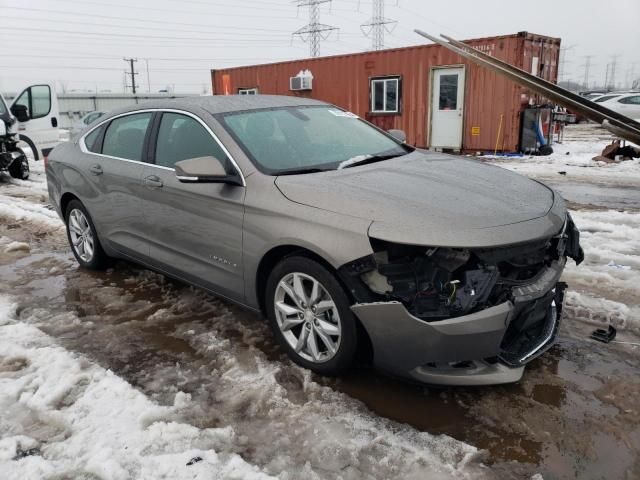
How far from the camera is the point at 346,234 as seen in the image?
2.83 meters

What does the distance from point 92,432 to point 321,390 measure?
120 centimetres

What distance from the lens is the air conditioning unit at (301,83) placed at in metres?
17.3

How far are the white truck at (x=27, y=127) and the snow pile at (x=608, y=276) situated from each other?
426 inches

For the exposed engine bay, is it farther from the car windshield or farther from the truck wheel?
the truck wheel

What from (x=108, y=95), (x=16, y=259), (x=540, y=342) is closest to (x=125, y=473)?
(x=540, y=342)

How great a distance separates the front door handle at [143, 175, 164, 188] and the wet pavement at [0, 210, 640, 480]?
984 mm

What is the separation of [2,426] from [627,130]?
3509 mm

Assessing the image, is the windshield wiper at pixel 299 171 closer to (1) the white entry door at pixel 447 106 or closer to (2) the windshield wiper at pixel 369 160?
(2) the windshield wiper at pixel 369 160

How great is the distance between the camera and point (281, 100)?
14.2 ft

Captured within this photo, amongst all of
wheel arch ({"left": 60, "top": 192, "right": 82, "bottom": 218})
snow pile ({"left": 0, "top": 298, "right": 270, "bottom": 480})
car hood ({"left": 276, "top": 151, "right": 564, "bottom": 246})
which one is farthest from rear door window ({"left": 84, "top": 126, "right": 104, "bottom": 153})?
car hood ({"left": 276, "top": 151, "right": 564, "bottom": 246})

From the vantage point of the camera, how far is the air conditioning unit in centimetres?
1730

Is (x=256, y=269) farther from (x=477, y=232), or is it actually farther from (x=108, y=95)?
(x=108, y=95)

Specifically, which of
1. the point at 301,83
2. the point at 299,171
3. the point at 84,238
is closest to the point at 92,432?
the point at 299,171

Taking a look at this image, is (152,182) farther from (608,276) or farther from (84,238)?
(608,276)
